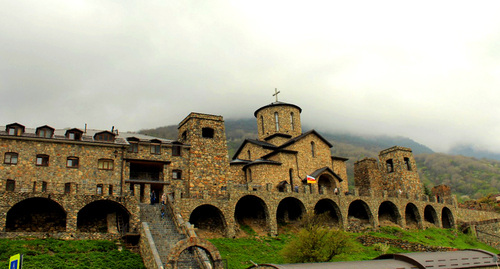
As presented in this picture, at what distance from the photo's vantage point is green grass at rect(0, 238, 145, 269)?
20656 millimetres

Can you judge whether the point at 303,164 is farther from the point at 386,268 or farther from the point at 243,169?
the point at 386,268

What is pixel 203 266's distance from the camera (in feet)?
70.7

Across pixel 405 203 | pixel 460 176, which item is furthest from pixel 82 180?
pixel 460 176

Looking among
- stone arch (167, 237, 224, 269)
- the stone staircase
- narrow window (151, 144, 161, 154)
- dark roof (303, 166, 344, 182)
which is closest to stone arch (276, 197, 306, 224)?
dark roof (303, 166, 344, 182)

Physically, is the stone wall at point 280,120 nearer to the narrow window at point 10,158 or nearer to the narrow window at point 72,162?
the narrow window at point 72,162

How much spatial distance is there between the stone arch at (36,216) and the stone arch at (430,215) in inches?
1392

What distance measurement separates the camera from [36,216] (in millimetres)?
26953

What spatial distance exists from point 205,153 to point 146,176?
494cm

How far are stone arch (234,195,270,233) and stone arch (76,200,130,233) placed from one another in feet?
29.7

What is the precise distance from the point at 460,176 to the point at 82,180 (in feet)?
386

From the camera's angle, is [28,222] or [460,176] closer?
[28,222]

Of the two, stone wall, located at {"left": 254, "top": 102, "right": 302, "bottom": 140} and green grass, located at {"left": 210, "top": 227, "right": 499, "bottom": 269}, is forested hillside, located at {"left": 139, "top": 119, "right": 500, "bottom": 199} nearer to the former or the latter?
stone wall, located at {"left": 254, "top": 102, "right": 302, "bottom": 140}

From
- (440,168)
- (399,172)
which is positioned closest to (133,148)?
(399,172)

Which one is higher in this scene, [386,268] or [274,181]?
[274,181]
